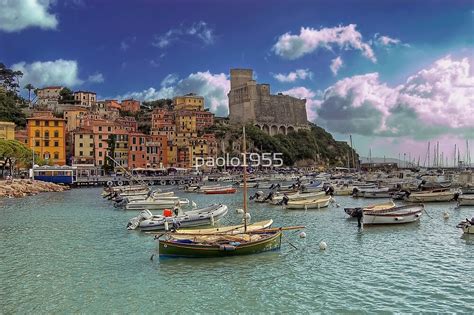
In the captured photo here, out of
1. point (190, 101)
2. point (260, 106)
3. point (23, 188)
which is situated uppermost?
point (190, 101)

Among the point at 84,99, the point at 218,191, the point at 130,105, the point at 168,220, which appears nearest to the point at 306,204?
the point at 168,220

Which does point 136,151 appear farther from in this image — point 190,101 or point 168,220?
point 168,220

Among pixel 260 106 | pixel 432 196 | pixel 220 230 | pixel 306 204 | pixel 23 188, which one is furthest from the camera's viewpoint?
pixel 260 106

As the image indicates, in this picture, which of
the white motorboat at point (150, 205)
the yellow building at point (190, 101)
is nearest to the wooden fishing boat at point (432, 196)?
the white motorboat at point (150, 205)

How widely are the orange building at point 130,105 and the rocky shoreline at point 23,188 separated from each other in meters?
68.6

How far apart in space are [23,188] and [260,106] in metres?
92.1

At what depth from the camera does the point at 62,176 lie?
73.5 m

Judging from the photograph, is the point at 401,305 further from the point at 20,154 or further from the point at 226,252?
the point at 20,154

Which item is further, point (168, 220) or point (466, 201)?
point (466, 201)

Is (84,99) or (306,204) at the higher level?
(84,99)

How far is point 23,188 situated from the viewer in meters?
56.3

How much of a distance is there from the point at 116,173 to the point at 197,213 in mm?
67144

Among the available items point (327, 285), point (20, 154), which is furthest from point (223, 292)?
point (20, 154)

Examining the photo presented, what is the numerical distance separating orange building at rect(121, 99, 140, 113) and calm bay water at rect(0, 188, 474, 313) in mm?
110179
